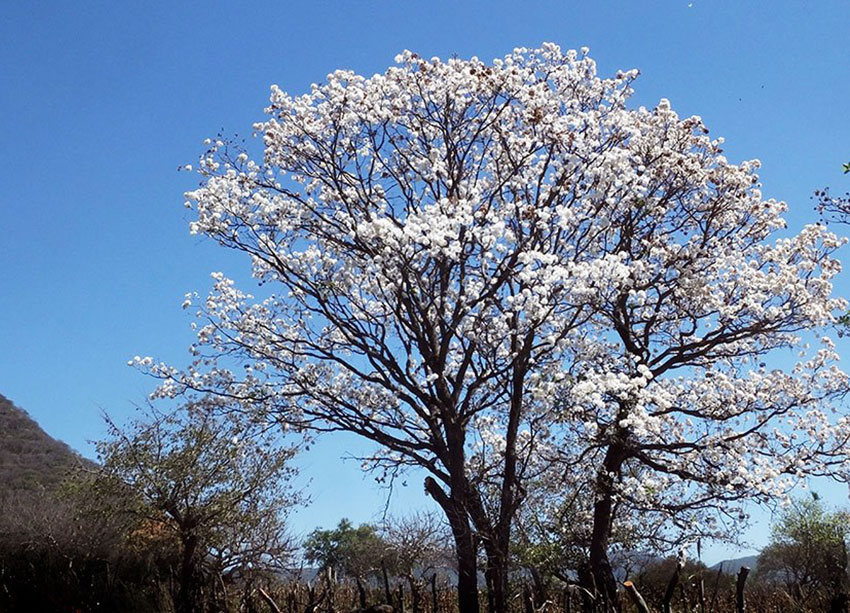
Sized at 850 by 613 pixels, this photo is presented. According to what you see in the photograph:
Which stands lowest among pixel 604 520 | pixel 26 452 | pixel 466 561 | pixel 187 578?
pixel 187 578

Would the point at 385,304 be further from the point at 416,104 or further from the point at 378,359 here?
the point at 416,104

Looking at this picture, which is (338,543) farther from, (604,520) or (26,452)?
(604,520)

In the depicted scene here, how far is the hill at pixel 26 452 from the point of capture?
39.8 meters

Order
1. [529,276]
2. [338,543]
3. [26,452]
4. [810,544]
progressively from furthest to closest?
[338,543]
[26,452]
[810,544]
[529,276]

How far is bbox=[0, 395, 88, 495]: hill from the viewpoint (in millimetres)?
39812

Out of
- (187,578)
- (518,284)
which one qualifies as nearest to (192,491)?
(187,578)

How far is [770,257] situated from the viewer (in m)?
18.5

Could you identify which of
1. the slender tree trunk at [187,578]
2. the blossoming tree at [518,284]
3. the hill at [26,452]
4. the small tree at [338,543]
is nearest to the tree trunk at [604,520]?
the blossoming tree at [518,284]

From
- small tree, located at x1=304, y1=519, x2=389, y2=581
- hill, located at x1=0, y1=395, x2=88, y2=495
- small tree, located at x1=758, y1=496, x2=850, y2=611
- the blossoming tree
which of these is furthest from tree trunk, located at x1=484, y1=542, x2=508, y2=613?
small tree, located at x1=304, y1=519, x2=389, y2=581

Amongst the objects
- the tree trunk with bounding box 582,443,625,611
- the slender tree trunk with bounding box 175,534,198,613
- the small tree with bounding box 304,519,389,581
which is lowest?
the slender tree trunk with bounding box 175,534,198,613

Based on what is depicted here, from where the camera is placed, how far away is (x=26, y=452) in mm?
48500

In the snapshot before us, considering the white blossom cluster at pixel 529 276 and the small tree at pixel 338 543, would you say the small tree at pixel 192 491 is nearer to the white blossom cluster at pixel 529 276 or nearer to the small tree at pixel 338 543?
the white blossom cluster at pixel 529 276

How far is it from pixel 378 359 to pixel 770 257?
347 inches

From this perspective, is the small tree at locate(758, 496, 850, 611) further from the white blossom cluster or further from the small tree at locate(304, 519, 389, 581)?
the small tree at locate(304, 519, 389, 581)
